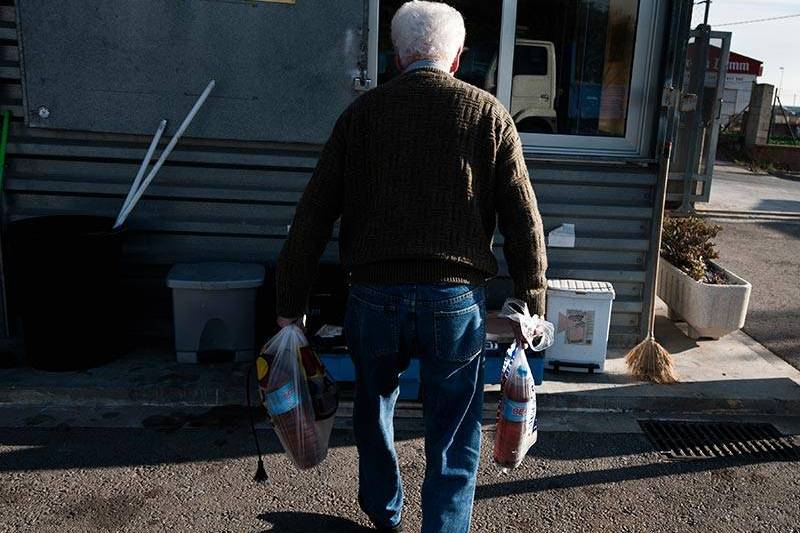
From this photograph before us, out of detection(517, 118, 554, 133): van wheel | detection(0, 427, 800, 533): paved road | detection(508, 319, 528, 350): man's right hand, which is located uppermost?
detection(517, 118, 554, 133): van wheel

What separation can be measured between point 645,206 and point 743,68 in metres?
19.7

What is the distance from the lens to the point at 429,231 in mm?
2332

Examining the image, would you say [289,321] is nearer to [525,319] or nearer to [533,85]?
[525,319]

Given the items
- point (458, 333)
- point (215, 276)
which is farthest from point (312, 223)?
point (215, 276)

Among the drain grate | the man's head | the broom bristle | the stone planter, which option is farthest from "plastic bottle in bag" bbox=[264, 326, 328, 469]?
the stone planter

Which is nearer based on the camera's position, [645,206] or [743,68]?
[645,206]

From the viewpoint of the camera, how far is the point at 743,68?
21.8 meters

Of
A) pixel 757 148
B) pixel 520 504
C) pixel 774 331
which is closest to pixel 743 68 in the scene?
pixel 757 148

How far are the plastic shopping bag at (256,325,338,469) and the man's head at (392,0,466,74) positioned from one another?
1045mm

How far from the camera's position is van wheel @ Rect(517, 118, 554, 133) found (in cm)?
505

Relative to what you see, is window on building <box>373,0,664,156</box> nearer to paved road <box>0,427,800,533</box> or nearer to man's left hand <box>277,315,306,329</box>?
paved road <box>0,427,800,533</box>

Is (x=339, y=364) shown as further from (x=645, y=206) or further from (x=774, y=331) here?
(x=774, y=331)

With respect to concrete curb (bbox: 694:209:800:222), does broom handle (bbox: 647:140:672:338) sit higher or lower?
higher

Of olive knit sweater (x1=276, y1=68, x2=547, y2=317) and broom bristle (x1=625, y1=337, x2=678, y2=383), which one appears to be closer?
olive knit sweater (x1=276, y1=68, x2=547, y2=317)
